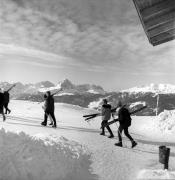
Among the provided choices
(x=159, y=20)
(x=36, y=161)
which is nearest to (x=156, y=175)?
(x=36, y=161)

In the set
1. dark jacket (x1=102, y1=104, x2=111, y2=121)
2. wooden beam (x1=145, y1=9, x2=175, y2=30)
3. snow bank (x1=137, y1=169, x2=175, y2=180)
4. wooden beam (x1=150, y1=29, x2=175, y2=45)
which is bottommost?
snow bank (x1=137, y1=169, x2=175, y2=180)

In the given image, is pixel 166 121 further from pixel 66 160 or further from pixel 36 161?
pixel 36 161

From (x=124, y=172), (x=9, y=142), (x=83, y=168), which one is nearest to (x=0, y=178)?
(x=9, y=142)

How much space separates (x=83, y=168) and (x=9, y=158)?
7.47 feet

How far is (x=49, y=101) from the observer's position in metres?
15.8

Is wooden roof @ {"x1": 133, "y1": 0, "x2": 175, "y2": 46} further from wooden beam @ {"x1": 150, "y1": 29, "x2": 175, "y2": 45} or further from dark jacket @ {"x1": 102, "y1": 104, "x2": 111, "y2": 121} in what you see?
dark jacket @ {"x1": 102, "y1": 104, "x2": 111, "y2": 121}

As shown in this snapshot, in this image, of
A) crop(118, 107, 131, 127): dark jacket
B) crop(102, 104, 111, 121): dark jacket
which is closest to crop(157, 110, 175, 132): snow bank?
crop(102, 104, 111, 121): dark jacket

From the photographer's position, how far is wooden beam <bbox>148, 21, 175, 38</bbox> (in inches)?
252

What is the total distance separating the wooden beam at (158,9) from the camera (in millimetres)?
5055

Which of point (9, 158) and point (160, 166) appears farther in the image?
point (160, 166)

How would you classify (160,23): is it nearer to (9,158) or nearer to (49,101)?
(9,158)

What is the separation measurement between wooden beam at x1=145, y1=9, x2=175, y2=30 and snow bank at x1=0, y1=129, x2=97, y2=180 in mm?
4196

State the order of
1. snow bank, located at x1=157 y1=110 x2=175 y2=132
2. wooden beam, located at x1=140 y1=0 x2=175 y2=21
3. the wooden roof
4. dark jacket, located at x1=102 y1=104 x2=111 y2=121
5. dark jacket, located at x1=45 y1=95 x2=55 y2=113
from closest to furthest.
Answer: the wooden roof < wooden beam, located at x1=140 y1=0 x2=175 y2=21 < dark jacket, located at x1=102 y1=104 x2=111 y2=121 < dark jacket, located at x1=45 y1=95 x2=55 y2=113 < snow bank, located at x1=157 y1=110 x2=175 y2=132

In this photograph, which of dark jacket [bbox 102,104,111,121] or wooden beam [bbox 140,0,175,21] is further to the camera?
dark jacket [bbox 102,104,111,121]
